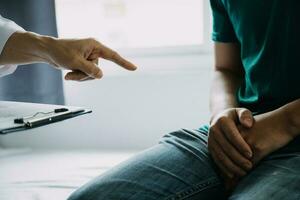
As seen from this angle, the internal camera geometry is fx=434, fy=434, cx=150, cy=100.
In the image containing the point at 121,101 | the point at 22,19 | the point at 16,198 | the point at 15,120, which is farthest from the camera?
the point at 121,101

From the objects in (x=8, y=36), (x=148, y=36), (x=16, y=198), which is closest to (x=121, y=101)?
(x=148, y=36)

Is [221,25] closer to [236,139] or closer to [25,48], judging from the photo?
[236,139]

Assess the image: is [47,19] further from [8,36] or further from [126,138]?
[8,36]

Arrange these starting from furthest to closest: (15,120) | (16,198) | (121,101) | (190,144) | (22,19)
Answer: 1. (121,101)
2. (22,19)
3. (16,198)
4. (190,144)
5. (15,120)

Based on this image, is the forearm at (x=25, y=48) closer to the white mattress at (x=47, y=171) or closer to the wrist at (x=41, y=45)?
the wrist at (x=41, y=45)

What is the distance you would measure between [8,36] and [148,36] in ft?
3.15

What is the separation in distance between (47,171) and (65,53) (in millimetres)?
571

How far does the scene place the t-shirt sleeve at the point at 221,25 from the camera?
3.67 feet

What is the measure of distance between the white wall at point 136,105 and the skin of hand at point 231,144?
84 centimetres

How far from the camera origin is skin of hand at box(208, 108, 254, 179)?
856 millimetres

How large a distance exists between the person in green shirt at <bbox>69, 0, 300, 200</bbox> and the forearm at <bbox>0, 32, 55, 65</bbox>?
0.32m

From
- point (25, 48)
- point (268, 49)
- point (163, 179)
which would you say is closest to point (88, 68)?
point (25, 48)

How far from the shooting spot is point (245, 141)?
87 centimetres

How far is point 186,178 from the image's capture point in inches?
34.5
